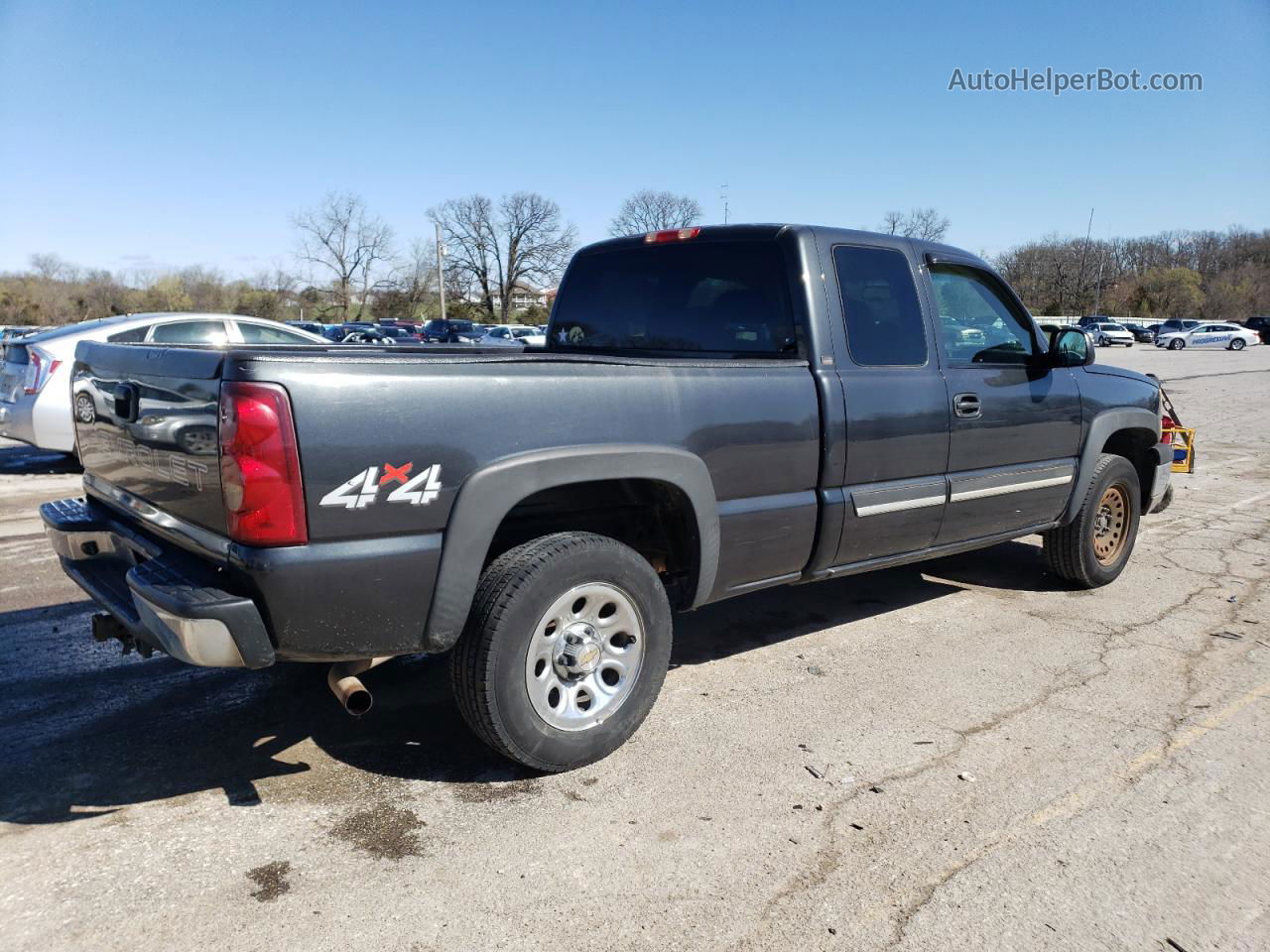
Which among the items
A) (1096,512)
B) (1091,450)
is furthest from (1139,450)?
(1091,450)

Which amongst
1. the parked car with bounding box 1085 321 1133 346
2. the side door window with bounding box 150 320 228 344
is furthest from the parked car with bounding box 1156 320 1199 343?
the side door window with bounding box 150 320 228 344

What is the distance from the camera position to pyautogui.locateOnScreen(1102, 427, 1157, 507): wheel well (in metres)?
5.84

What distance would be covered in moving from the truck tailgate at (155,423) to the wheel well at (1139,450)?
202 inches

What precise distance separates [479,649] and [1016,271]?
88.4 m

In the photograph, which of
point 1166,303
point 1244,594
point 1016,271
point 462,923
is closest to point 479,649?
point 462,923

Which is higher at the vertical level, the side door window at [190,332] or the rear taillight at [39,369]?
the side door window at [190,332]

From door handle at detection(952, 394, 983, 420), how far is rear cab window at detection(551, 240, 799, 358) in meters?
0.99

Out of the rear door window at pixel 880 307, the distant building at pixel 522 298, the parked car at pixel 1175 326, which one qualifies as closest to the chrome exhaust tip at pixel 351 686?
the rear door window at pixel 880 307

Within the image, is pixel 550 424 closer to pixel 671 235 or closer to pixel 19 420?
pixel 671 235

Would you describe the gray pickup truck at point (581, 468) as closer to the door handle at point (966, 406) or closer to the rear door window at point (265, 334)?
the door handle at point (966, 406)

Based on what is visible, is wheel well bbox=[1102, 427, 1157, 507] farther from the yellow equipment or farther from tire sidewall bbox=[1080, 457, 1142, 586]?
the yellow equipment

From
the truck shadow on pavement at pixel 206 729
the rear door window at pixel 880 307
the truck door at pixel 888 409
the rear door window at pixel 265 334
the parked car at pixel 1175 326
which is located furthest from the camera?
the parked car at pixel 1175 326

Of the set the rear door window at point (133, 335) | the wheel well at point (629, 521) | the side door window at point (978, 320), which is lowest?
the wheel well at point (629, 521)

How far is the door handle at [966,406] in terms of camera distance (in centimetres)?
443
